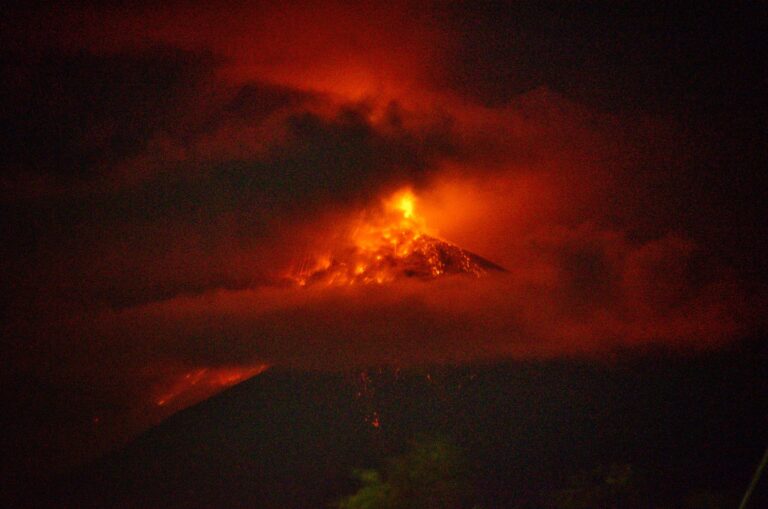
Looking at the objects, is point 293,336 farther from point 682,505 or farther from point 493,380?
point 682,505

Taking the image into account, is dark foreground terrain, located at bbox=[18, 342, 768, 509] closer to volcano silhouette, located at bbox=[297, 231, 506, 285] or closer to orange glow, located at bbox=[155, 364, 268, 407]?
orange glow, located at bbox=[155, 364, 268, 407]

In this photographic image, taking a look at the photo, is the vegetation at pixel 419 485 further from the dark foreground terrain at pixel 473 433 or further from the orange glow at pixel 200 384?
the orange glow at pixel 200 384

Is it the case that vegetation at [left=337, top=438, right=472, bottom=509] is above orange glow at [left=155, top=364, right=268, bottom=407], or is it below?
below

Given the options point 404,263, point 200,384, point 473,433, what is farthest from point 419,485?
point 404,263

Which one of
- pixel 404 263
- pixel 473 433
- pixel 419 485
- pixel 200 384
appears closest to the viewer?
pixel 419 485

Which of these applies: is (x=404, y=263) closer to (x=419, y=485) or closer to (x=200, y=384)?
(x=200, y=384)

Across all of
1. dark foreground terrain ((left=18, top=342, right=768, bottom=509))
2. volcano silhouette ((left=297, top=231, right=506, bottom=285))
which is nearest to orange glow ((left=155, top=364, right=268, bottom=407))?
dark foreground terrain ((left=18, top=342, right=768, bottom=509))

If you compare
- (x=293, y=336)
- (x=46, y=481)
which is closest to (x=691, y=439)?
(x=293, y=336)
